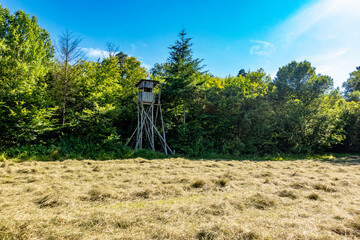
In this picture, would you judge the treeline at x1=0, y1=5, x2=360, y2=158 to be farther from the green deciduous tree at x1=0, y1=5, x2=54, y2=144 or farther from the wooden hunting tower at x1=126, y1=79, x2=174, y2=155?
the wooden hunting tower at x1=126, y1=79, x2=174, y2=155

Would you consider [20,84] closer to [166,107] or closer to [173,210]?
[166,107]

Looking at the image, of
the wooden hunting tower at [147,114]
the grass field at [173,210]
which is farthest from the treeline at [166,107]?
the grass field at [173,210]

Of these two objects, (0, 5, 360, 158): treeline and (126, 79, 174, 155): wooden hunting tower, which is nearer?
(0, 5, 360, 158): treeline

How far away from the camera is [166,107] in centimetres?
1336

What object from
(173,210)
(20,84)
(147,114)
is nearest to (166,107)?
(147,114)

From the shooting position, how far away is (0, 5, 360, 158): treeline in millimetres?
8688

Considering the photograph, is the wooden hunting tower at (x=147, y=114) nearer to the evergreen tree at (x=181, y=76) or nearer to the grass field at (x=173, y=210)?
the evergreen tree at (x=181, y=76)

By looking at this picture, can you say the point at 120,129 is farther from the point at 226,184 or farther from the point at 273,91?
the point at 273,91

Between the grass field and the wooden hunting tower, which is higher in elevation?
the wooden hunting tower

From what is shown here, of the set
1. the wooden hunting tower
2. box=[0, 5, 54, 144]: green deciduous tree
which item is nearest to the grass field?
box=[0, 5, 54, 144]: green deciduous tree

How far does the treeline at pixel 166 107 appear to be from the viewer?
8688 mm

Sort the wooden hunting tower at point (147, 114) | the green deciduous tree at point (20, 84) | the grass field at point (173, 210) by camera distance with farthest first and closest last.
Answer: the wooden hunting tower at point (147, 114) → the green deciduous tree at point (20, 84) → the grass field at point (173, 210)

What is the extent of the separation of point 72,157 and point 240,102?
10273 mm

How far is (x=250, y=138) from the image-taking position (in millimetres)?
12398
